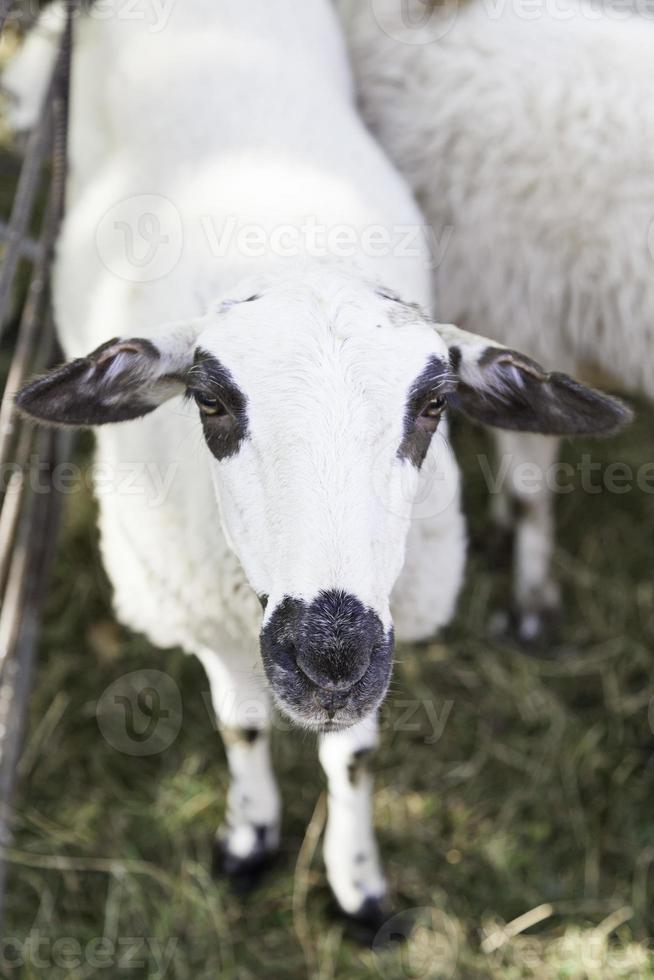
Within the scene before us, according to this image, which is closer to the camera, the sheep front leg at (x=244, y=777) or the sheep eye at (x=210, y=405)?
the sheep eye at (x=210, y=405)

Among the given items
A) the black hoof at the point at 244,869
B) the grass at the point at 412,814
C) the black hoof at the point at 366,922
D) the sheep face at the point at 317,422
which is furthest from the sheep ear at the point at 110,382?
the black hoof at the point at 366,922

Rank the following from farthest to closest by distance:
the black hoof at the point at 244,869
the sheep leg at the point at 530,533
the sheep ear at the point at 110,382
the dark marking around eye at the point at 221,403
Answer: the sheep leg at the point at 530,533 → the black hoof at the point at 244,869 → the sheep ear at the point at 110,382 → the dark marking around eye at the point at 221,403

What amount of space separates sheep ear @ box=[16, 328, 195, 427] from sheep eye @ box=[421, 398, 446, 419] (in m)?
0.54

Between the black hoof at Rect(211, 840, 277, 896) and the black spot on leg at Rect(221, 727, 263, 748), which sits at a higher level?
the black spot on leg at Rect(221, 727, 263, 748)

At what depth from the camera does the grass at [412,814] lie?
123 inches

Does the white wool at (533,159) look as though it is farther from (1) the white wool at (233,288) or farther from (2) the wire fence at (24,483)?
(2) the wire fence at (24,483)

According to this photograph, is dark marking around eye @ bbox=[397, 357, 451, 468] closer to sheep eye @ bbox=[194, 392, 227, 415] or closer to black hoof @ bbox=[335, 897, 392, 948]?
sheep eye @ bbox=[194, 392, 227, 415]

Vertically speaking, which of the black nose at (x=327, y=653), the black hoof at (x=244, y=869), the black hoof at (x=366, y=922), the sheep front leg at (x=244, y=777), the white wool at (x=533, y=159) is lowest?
the black hoof at (x=366, y=922)

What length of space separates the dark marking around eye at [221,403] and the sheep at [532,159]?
63.6 inches

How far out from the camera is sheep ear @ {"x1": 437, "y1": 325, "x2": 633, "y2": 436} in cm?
223

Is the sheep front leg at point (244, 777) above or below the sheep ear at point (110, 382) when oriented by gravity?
below

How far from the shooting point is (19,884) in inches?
129

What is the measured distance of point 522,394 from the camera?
2.29 meters

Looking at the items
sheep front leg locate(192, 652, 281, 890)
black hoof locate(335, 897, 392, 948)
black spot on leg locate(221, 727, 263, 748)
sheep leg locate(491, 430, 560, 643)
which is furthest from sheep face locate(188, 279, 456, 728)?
sheep leg locate(491, 430, 560, 643)
